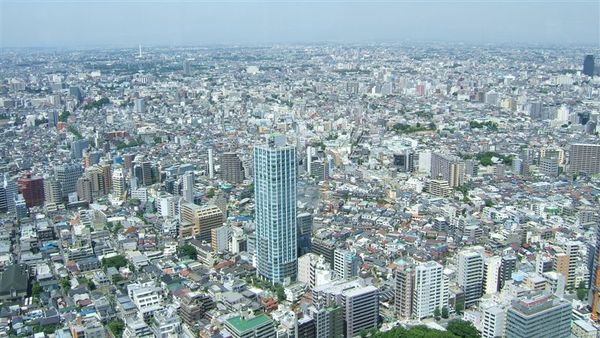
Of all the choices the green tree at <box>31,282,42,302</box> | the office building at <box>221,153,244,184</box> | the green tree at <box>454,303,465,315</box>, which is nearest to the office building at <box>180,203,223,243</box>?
the green tree at <box>31,282,42,302</box>

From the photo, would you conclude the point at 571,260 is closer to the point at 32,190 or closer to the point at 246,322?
the point at 246,322

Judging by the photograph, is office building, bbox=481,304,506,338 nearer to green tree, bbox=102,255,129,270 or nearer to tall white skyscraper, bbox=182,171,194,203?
green tree, bbox=102,255,129,270

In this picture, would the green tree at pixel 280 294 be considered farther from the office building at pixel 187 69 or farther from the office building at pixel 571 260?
the office building at pixel 187 69

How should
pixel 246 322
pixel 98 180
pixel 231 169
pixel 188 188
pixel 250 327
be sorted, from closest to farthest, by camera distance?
pixel 250 327 < pixel 246 322 < pixel 188 188 < pixel 98 180 < pixel 231 169

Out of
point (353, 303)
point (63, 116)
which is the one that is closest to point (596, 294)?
point (353, 303)

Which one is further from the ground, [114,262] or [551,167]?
[551,167]

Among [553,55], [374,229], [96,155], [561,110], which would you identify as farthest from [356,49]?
[374,229]
